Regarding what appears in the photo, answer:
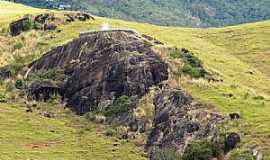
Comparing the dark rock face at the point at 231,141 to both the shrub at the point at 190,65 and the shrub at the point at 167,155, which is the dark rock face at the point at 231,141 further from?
the shrub at the point at 190,65

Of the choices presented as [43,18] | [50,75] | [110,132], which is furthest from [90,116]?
[43,18]

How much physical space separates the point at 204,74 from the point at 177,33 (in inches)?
1247

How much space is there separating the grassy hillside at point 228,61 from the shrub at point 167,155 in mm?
4643

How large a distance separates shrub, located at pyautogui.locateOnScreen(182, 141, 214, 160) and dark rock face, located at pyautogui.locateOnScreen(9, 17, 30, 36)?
4676 centimetres

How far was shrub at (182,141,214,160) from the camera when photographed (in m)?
45.5

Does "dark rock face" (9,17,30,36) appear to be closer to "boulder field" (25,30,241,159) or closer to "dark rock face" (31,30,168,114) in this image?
"boulder field" (25,30,241,159)

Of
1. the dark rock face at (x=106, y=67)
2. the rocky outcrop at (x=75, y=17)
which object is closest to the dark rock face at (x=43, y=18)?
the rocky outcrop at (x=75, y=17)

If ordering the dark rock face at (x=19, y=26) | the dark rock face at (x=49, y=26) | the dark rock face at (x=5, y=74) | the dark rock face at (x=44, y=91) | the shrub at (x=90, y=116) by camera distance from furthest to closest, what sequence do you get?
the dark rock face at (x=49, y=26)
the dark rock face at (x=19, y=26)
the dark rock face at (x=5, y=74)
the dark rock face at (x=44, y=91)
the shrub at (x=90, y=116)

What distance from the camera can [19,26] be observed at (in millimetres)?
89312

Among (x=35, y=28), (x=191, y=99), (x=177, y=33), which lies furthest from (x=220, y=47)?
(x=191, y=99)

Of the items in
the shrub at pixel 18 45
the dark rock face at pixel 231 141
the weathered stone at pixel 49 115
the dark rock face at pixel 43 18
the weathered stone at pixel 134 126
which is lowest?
the weathered stone at pixel 49 115

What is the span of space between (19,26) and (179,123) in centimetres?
4187

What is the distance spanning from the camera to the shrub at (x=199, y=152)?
149 ft

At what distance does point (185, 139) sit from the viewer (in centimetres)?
5034
